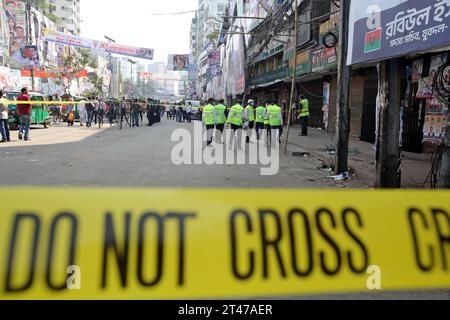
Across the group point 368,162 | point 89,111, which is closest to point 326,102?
point 368,162

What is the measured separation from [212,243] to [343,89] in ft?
23.3

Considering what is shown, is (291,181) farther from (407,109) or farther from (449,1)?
(407,109)

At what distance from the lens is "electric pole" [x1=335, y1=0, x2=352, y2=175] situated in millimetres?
8188

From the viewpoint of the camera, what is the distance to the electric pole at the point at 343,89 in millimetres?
8188

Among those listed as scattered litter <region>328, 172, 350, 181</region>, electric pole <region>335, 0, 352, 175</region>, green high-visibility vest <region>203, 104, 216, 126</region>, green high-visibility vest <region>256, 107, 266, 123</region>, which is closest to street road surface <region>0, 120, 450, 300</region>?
scattered litter <region>328, 172, 350, 181</region>

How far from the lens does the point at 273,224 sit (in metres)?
1.85

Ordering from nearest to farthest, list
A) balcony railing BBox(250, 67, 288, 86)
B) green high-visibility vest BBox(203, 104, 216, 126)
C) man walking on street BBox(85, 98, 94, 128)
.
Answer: green high-visibility vest BBox(203, 104, 216, 126)
man walking on street BBox(85, 98, 94, 128)
balcony railing BBox(250, 67, 288, 86)

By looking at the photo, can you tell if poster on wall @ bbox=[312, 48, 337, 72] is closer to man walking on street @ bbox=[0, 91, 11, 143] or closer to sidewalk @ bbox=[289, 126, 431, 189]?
sidewalk @ bbox=[289, 126, 431, 189]

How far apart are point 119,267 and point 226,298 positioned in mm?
462

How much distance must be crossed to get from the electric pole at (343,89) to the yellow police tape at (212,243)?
645cm

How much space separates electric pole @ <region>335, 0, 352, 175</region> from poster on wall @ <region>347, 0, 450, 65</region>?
1.14ft

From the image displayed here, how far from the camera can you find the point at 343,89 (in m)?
8.24

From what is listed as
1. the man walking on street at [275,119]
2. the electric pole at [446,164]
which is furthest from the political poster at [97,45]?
the electric pole at [446,164]
